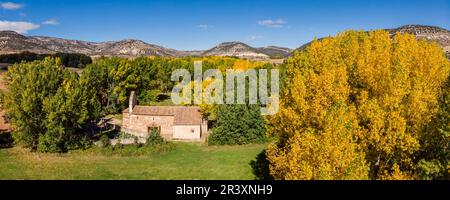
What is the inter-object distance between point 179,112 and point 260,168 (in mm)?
22278

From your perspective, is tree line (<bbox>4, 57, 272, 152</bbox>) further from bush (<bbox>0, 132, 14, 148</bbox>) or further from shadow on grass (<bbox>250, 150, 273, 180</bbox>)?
shadow on grass (<bbox>250, 150, 273, 180</bbox>)

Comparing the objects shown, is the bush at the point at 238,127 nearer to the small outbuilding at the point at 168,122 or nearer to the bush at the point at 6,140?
the small outbuilding at the point at 168,122

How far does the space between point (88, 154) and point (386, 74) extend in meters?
34.3

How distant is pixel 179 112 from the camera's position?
190ft

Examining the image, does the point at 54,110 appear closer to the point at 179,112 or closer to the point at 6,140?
the point at 6,140

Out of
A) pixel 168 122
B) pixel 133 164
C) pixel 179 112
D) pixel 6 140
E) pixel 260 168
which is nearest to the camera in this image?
pixel 260 168

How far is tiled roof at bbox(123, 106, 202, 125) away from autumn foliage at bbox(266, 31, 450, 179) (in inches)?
1045

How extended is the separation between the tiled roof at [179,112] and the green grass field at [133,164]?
672 centimetres

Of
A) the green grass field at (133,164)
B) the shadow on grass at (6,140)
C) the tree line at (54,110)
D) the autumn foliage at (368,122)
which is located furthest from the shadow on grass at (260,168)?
the shadow on grass at (6,140)

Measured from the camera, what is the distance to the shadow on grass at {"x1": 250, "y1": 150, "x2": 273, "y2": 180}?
3545 cm

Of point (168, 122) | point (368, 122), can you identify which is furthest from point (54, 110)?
point (368, 122)

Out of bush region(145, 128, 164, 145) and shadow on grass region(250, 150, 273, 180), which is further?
bush region(145, 128, 164, 145)

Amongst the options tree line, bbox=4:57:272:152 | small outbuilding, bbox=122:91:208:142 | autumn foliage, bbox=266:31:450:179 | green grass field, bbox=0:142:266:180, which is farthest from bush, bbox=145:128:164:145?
autumn foliage, bbox=266:31:450:179
